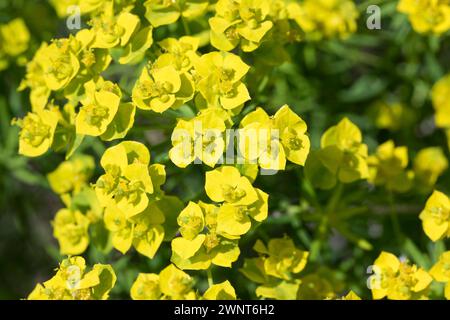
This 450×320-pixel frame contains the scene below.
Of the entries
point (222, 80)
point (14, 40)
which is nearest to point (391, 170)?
point (222, 80)

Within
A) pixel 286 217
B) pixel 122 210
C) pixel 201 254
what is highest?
pixel 122 210

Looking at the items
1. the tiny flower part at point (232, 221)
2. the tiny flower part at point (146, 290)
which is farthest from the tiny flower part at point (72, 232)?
the tiny flower part at point (232, 221)

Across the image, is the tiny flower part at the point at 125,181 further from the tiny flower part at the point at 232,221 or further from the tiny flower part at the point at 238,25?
the tiny flower part at the point at 238,25

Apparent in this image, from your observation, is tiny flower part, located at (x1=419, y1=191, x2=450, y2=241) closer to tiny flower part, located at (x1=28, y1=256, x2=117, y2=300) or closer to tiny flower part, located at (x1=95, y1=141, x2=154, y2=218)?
tiny flower part, located at (x1=95, y1=141, x2=154, y2=218)

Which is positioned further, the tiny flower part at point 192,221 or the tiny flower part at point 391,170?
the tiny flower part at point 391,170
